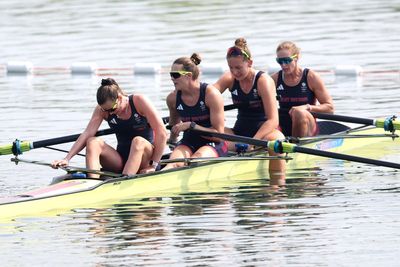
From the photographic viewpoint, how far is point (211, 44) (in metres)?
30.5

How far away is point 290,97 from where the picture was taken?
17.0 meters

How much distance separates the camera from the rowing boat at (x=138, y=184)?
13336 mm

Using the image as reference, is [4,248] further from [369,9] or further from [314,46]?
[369,9]

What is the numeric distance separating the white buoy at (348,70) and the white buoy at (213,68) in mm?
2348

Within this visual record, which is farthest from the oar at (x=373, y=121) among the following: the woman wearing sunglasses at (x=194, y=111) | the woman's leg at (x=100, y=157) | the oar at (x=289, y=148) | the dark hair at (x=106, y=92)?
the dark hair at (x=106, y=92)

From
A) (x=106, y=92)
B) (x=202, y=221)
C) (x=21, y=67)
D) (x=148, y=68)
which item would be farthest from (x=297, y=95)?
(x=21, y=67)

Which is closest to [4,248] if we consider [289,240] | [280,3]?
[289,240]

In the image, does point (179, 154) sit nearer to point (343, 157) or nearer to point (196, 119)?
point (196, 119)

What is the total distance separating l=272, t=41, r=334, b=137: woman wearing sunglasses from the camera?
16500 millimetres

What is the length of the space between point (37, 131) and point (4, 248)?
764 centimetres

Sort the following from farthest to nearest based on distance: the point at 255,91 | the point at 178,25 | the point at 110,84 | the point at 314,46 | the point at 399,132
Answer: the point at 178,25 < the point at 314,46 < the point at 399,132 < the point at 255,91 < the point at 110,84

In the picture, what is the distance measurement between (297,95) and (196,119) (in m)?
2.16

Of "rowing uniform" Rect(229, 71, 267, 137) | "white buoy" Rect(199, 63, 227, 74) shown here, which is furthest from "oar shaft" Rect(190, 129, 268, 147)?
"white buoy" Rect(199, 63, 227, 74)

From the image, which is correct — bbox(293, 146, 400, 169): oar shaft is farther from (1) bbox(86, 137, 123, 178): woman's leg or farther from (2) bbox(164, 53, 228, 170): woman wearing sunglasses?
(1) bbox(86, 137, 123, 178): woman's leg
